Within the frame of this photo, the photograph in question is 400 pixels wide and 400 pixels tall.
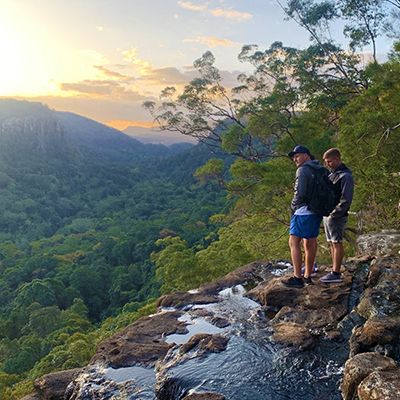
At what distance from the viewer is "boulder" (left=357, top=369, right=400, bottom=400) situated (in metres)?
2.97

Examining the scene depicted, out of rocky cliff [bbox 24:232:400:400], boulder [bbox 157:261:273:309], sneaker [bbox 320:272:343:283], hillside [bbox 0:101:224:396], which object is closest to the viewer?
rocky cliff [bbox 24:232:400:400]

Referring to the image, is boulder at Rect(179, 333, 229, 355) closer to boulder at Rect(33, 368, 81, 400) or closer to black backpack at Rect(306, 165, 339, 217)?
boulder at Rect(33, 368, 81, 400)

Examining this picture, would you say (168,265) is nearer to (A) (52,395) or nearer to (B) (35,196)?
(A) (52,395)

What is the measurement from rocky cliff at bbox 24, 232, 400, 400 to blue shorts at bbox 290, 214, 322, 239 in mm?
816

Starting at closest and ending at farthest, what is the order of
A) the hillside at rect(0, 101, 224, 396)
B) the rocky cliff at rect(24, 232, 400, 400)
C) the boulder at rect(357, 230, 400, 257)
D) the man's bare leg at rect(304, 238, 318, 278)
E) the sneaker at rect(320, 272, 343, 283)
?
the rocky cliff at rect(24, 232, 400, 400)
the man's bare leg at rect(304, 238, 318, 278)
the sneaker at rect(320, 272, 343, 283)
the boulder at rect(357, 230, 400, 257)
the hillside at rect(0, 101, 224, 396)

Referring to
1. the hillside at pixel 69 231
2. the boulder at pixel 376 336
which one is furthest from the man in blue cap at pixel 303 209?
the hillside at pixel 69 231

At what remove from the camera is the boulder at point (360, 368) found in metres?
3.42

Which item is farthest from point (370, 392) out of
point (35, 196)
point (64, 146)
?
point (64, 146)

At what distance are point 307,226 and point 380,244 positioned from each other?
1907mm

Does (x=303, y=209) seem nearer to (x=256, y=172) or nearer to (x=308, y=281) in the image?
(x=308, y=281)

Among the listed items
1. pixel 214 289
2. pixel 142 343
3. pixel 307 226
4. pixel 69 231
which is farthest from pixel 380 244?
pixel 69 231

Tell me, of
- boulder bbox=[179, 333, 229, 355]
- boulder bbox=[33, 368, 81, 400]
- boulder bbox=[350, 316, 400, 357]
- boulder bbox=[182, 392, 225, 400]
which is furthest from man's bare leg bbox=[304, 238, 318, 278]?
boulder bbox=[33, 368, 81, 400]

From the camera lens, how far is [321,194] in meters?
5.07

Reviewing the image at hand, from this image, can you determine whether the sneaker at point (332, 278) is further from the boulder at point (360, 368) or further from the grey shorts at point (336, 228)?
the boulder at point (360, 368)
